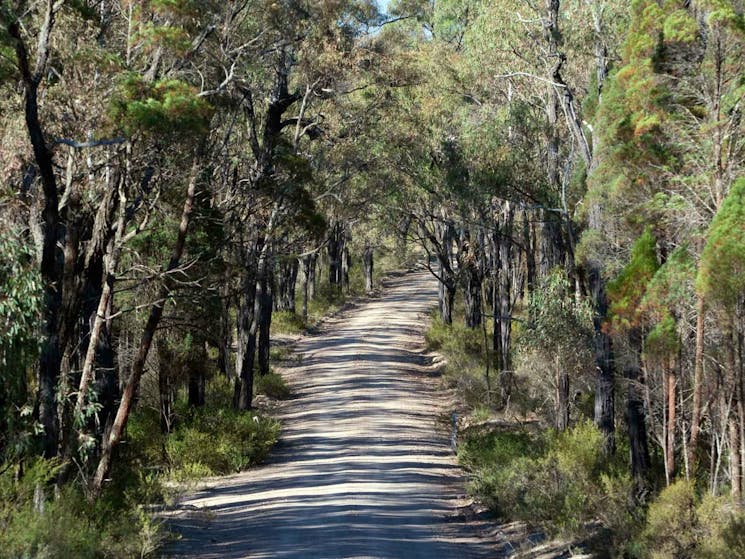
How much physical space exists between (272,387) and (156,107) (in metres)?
20.1

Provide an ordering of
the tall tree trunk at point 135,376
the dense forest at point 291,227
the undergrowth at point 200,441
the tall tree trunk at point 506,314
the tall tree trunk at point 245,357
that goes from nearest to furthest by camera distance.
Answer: the dense forest at point 291,227
the tall tree trunk at point 135,376
the undergrowth at point 200,441
the tall tree trunk at point 245,357
the tall tree trunk at point 506,314

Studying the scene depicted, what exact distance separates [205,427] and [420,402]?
11.4 metres

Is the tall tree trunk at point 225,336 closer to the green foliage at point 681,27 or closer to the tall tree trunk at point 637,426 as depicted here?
the tall tree trunk at point 637,426

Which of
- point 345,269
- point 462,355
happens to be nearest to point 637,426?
point 462,355

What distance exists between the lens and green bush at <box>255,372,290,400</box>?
35.2 metres

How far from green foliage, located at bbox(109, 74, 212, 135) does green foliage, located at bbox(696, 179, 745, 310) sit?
8.09 meters

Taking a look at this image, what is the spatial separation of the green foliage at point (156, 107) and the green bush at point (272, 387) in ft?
62.1

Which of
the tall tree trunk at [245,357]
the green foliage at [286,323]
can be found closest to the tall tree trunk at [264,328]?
the tall tree trunk at [245,357]

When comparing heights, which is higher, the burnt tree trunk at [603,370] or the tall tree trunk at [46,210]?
the tall tree trunk at [46,210]

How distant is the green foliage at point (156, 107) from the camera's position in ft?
53.2

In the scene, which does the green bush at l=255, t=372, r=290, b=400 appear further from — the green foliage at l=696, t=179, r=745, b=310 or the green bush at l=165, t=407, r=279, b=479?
the green foliage at l=696, t=179, r=745, b=310

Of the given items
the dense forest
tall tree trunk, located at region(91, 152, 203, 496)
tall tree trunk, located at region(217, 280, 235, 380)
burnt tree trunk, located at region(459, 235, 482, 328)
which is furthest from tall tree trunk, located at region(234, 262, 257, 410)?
burnt tree trunk, located at region(459, 235, 482, 328)

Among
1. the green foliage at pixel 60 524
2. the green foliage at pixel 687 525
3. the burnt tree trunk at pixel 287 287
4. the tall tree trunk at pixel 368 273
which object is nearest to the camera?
the green foliage at pixel 60 524

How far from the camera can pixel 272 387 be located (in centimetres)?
3541
